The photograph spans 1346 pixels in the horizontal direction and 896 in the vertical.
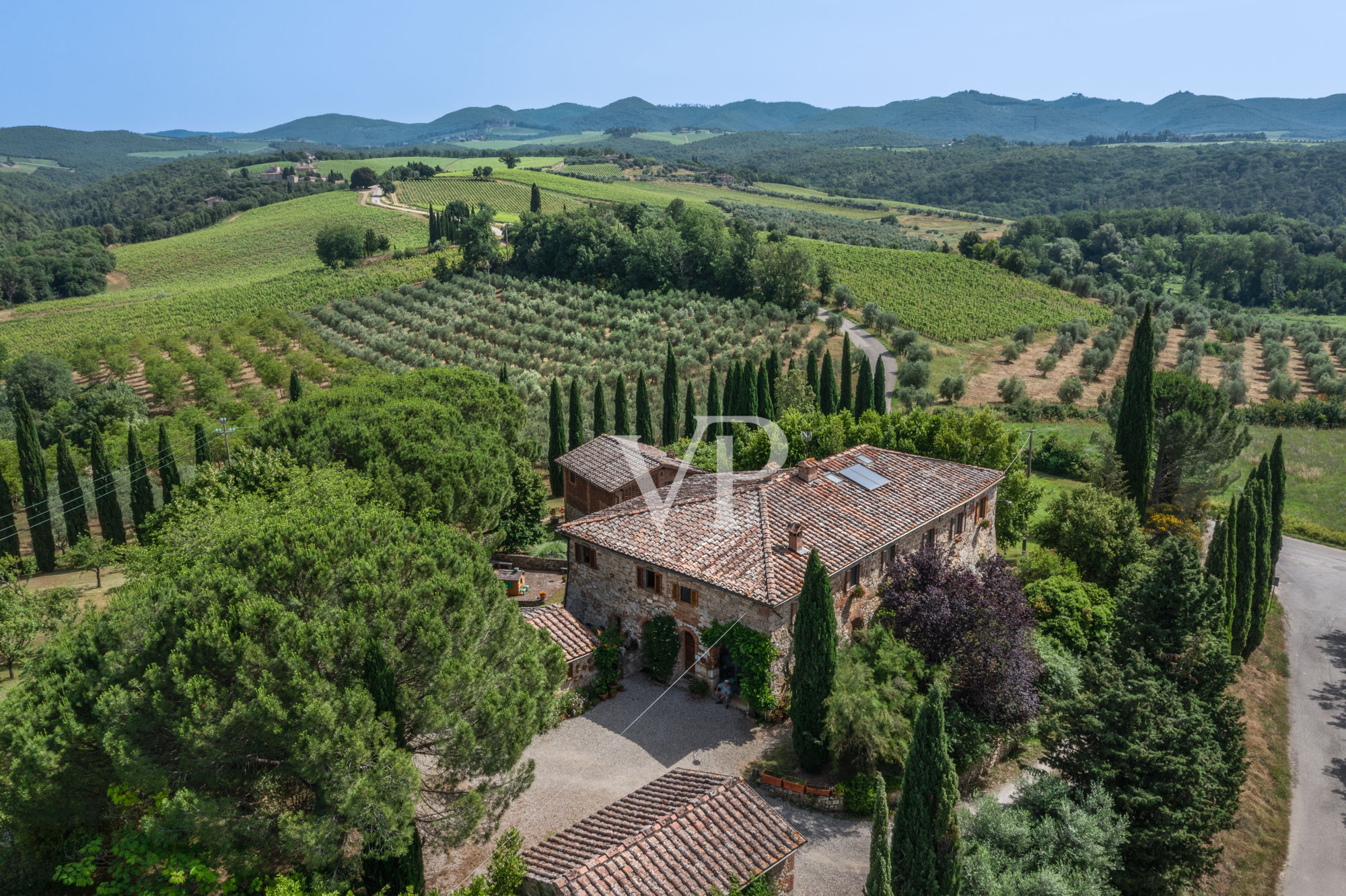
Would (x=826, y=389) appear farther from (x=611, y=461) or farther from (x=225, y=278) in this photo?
(x=225, y=278)

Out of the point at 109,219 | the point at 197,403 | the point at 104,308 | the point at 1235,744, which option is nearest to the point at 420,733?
the point at 1235,744

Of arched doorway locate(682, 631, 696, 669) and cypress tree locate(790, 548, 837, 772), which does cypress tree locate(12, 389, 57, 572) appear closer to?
arched doorway locate(682, 631, 696, 669)

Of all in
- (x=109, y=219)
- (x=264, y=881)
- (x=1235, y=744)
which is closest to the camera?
(x=264, y=881)

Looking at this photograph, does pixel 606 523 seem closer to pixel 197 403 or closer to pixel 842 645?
pixel 842 645

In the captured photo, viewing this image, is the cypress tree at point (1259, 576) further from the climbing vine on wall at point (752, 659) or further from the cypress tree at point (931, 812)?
the cypress tree at point (931, 812)

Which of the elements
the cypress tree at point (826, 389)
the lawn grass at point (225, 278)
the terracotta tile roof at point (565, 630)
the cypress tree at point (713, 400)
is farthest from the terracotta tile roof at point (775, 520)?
the lawn grass at point (225, 278)

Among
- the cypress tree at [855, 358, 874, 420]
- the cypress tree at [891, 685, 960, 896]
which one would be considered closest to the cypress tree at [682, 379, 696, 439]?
the cypress tree at [855, 358, 874, 420]
